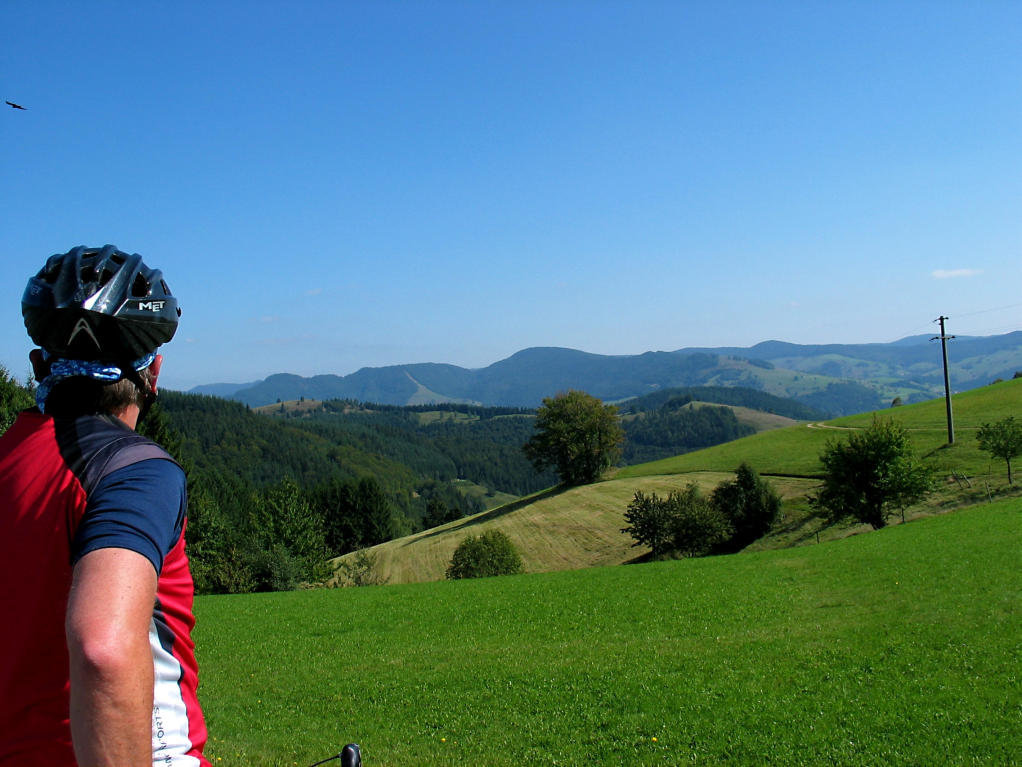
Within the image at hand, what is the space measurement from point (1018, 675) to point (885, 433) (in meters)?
35.2

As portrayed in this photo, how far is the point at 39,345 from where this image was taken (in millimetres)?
2285

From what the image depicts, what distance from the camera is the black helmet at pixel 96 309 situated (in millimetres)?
2242

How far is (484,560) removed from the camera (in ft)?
154

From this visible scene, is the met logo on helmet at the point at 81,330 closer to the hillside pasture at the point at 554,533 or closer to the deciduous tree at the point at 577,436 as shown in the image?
the hillside pasture at the point at 554,533

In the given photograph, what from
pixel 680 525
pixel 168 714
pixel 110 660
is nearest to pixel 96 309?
pixel 110 660

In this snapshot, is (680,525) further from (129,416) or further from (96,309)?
(96,309)

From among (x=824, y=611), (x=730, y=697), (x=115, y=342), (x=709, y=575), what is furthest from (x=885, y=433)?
(x=115, y=342)

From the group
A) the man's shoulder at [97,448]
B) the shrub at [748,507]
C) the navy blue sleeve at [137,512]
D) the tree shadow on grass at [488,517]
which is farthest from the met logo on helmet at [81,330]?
the tree shadow on grass at [488,517]

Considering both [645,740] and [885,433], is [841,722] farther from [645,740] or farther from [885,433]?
[885,433]

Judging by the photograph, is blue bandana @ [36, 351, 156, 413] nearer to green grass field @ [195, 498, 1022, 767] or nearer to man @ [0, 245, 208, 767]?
man @ [0, 245, 208, 767]

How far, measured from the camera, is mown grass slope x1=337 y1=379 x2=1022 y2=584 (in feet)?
158

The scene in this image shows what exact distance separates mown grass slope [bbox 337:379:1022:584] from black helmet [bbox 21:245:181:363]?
48.6m

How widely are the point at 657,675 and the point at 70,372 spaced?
11.6 metres

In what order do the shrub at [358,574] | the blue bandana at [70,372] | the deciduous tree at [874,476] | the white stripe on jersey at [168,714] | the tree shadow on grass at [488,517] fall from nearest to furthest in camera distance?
the white stripe on jersey at [168,714]
the blue bandana at [70,372]
the deciduous tree at [874,476]
the shrub at [358,574]
the tree shadow on grass at [488,517]
